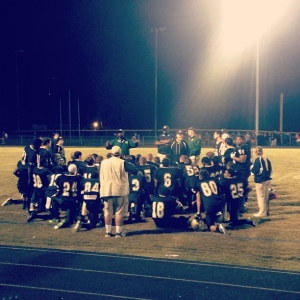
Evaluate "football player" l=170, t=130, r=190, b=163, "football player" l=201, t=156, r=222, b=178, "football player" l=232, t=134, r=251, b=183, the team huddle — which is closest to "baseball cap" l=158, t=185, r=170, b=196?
the team huddle

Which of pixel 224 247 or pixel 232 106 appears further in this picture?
pixel 232 106

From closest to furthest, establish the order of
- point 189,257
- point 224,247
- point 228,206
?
point 189,257 < point 224,247 < point 228,206

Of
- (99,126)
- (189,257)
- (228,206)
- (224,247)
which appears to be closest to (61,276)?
(189,257)

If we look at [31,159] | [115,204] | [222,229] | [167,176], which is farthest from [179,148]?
[115,204]

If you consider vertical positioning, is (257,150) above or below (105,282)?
above

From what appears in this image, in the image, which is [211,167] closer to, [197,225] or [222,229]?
[197,225]

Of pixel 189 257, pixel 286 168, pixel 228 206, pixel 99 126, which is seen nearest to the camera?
pixel 189 257

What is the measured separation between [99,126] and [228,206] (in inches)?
2386

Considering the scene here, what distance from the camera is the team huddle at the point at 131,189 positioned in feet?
27.6

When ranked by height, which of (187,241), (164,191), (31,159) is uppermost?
(31,159)

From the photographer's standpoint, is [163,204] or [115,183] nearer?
[115,183]

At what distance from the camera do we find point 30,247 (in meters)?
7.79

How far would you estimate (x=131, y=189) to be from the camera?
379 inches

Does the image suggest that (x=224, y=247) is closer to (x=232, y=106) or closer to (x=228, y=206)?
(x=228, y=206)
